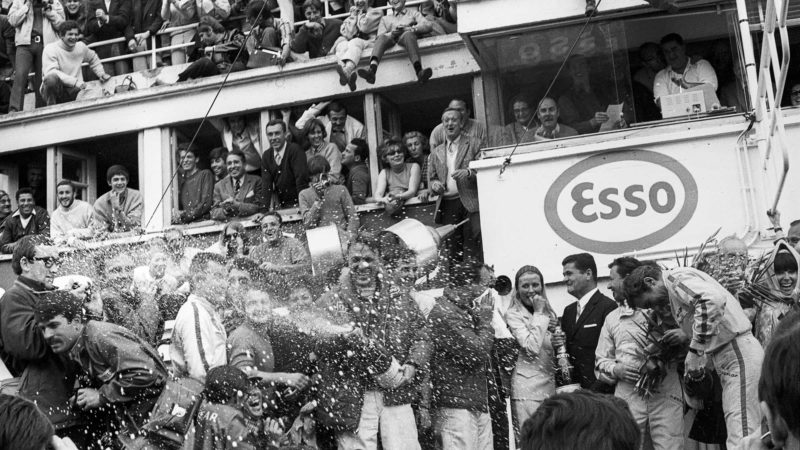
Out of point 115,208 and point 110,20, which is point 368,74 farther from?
point 110,20

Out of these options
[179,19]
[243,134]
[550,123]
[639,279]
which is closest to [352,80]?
[243,134]

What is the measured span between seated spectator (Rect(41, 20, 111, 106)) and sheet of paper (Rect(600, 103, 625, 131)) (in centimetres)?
903

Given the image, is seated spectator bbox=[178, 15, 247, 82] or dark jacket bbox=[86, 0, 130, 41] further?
dark jacket bbox=[86, 0, 130, 41]

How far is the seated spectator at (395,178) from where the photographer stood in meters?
12.2

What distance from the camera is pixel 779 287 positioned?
297 inches

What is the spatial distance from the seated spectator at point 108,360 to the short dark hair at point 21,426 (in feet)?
12.7

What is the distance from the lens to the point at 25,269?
8078 mm

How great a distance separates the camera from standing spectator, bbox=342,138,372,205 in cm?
1291

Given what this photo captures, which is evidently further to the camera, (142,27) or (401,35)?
(142,27)

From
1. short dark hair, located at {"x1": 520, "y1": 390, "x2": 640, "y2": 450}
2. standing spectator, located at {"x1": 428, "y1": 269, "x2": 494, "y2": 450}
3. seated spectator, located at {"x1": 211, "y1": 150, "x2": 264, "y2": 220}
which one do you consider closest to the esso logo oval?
standing spectator, located at {"x1": 428, "y1": 269, "x2": 494, "y2": 450}

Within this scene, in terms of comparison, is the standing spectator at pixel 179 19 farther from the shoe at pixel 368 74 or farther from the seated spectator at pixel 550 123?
the seated spectator at pixel 550 123

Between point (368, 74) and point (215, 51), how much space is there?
311 cm

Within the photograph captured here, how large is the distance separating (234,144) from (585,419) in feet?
42.3

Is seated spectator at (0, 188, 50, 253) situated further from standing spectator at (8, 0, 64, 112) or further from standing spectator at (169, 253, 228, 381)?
standing spectator at (169, 253, 228, 381)
